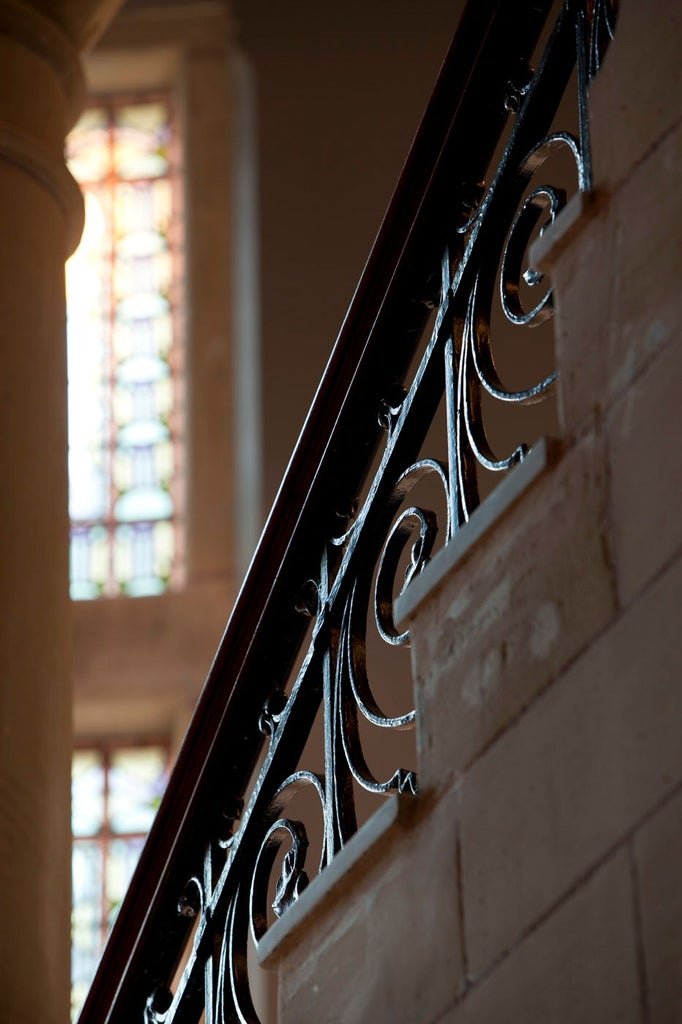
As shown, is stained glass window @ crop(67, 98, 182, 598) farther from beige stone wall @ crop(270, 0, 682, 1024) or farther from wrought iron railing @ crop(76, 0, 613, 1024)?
beige stone wall @ crop(270, 0, 682, 1024)

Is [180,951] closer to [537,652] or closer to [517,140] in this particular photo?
[537,652]

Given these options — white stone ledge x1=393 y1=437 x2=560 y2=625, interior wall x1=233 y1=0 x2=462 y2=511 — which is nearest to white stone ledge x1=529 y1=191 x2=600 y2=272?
white stone ledge x1=393 y1=437 x2=560 y2=625

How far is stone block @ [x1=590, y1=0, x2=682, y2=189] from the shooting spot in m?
2.03

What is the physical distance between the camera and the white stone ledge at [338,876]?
2.23 metres

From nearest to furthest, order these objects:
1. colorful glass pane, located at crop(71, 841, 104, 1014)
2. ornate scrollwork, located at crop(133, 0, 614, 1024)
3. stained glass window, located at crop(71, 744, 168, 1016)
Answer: ornate scrollwork, located at crop(133, 0, 614, 1024) → colorful glass pane, located at crop(71, 841, 104, 1014) → stained glass window, located at crop(71, 744, 168, 1016)

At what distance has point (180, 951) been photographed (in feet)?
9.87

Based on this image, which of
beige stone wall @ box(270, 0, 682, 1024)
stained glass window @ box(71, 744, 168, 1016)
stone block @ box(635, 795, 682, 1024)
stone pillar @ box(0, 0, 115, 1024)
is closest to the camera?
stone block @ box(635, 795, 682, 1024)

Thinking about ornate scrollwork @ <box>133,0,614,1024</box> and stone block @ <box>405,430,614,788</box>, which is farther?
ornate scrollwork @ <box>133,0,614,1024</box>

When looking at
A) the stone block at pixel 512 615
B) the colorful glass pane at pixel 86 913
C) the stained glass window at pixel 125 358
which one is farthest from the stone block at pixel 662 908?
the stained glass window at pixel 125 358

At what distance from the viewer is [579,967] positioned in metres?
1.85

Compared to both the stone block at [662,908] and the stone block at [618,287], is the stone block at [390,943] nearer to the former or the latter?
the stone block at [662,908]

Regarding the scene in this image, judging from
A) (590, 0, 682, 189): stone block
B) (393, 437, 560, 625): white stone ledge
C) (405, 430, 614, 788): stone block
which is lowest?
(405, 430, 614, 788): stone block

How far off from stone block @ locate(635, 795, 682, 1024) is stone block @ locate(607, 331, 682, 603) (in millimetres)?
254

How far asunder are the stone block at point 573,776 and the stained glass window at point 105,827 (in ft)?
21.9
